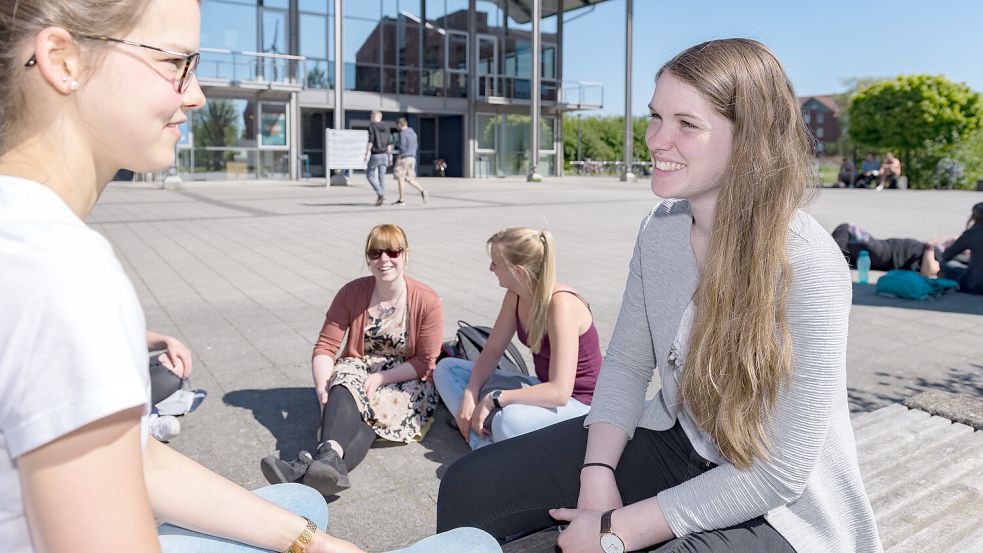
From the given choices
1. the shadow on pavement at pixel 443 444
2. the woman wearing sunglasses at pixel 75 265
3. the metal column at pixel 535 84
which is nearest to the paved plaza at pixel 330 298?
the shadow on pavement at pixel 443 444

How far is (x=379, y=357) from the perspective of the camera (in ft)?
13.6

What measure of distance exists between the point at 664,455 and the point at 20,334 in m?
1.74

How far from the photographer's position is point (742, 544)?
6.05 ft

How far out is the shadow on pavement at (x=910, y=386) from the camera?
15.2 ft

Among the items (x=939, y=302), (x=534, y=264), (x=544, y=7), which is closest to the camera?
(x=534, y=264)

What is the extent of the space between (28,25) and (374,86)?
31.8 meters

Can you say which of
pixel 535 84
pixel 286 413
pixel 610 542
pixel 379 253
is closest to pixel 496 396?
pixel 379 253

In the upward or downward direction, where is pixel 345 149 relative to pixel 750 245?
upward

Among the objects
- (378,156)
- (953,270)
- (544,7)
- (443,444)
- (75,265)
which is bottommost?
(443,444)

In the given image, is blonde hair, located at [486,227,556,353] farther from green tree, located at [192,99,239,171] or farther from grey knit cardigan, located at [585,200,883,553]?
green tree, located at [192,99,239,171]

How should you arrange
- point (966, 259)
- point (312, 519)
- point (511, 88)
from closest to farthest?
point (312, 519), point (966, 259), point (511, 88)

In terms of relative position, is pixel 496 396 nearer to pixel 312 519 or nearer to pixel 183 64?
pixel 312 519

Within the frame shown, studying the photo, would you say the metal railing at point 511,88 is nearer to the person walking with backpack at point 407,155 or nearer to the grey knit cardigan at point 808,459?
the person walking with backpack at point 407,155

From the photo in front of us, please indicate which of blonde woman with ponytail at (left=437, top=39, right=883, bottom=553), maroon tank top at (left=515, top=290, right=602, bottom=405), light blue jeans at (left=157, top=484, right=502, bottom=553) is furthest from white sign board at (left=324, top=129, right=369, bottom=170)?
light blue jeans at (left=157, top=484, right=502, bottom=553)
